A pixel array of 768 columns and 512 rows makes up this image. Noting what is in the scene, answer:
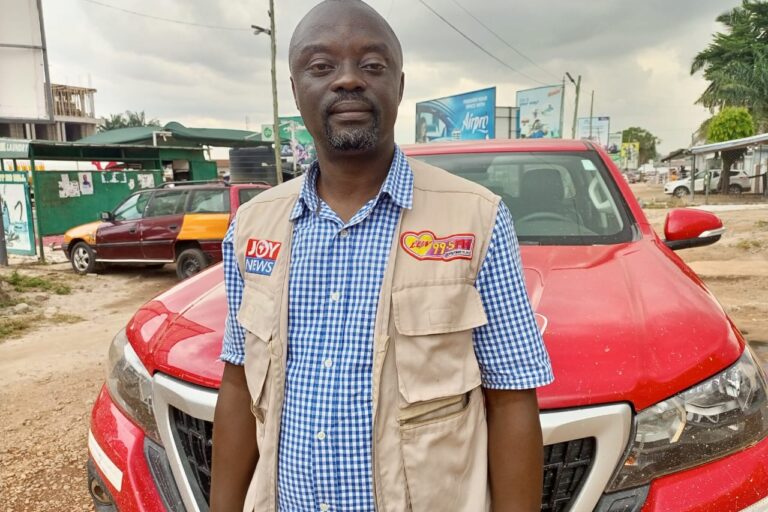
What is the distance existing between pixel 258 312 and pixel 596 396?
0.81 m

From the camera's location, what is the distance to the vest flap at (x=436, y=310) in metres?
1.08

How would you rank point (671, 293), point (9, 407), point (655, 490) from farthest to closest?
point (9, 407) → point (671, 293) → point (655, 490)

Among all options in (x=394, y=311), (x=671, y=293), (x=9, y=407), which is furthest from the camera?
(x=9, y=407)

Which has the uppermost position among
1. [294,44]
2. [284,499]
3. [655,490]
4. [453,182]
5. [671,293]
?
[294,44]

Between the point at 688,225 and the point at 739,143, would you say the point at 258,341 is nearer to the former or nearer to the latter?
the point at 688,225

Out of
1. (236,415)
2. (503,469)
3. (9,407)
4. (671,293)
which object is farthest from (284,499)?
(9,407)

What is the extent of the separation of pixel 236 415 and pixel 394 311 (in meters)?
0.50

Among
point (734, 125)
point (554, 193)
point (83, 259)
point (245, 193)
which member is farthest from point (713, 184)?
point (554, 193)

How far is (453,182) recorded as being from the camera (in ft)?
3.96

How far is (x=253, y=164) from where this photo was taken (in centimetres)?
2494

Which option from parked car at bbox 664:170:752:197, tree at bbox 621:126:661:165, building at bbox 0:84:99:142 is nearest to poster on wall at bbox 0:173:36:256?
parked car at bbox 664:170:752:197

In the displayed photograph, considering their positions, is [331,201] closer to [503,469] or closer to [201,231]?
[503,469]

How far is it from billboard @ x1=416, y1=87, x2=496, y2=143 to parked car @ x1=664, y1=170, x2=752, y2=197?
33.6ft

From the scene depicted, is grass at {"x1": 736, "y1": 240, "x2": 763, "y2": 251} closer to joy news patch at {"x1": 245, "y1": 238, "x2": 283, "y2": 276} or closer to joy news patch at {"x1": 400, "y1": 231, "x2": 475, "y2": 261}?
joy news patch at {"x1": 400, "y1": 231, "x2": 475, "y2": 261}
